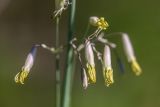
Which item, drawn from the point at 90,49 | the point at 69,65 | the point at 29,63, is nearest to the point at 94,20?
the point at 90,49

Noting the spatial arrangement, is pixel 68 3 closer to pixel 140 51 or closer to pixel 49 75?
pixel 140 51

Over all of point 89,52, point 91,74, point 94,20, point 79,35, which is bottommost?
point 91,74

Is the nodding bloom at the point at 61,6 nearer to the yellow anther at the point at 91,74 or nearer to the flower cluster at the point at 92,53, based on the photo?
the flower cluster at the point at 92,53

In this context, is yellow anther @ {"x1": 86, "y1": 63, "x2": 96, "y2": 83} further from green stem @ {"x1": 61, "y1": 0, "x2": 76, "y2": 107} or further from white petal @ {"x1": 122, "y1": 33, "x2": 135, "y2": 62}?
white petal @ {"x1": 122, "y1": 33, "x2": 135, "y2": 62}

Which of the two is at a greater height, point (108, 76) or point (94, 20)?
point (94, 20)

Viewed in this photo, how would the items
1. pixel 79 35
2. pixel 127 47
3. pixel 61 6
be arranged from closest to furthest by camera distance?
pixel 61 6 < pixel 127 47 < pixel 79 35

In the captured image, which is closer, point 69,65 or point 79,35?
point 69,65

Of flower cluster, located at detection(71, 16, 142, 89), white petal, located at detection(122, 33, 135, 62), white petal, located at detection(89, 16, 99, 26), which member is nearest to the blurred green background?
white petal, located at detection(122, 33, 135, 62)

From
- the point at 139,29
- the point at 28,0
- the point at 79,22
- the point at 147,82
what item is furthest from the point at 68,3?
the point at 28,0

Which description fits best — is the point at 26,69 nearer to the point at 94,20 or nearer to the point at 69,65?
the point at 69,65
